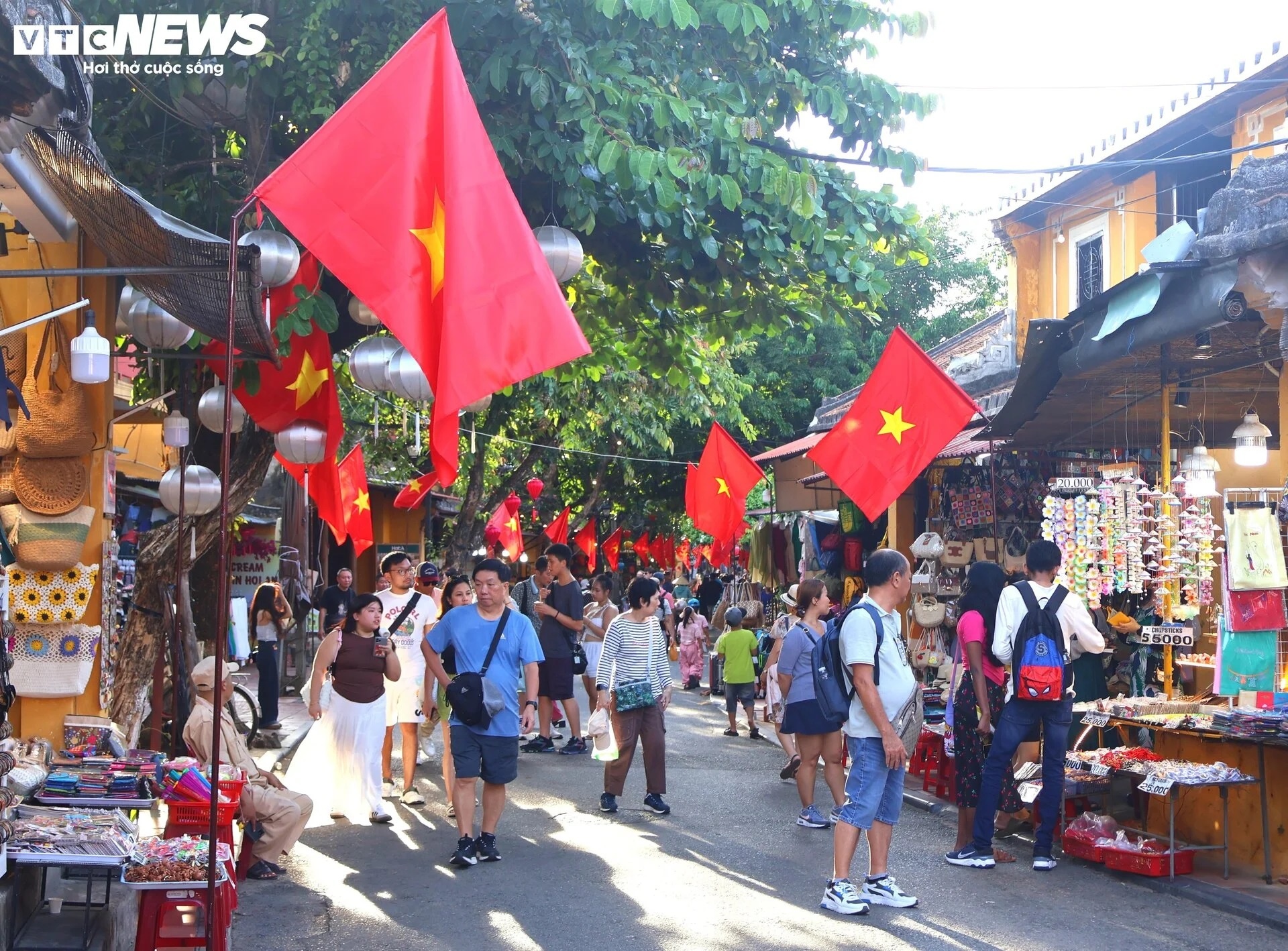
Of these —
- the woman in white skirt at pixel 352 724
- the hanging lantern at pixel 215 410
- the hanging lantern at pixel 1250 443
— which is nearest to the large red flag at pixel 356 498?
the hanging lantern at pixel 215 410

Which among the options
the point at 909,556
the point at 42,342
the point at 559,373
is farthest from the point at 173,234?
the point at 909,556

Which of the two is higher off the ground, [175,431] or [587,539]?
[587,539]

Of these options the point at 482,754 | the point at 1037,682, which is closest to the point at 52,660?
the point at 482,754

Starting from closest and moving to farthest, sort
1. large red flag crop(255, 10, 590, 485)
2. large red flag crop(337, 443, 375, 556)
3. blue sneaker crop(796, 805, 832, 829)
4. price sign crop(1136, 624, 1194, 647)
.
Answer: large red flag crop(255, 10, 590, 485) → blue sneaker crop(796, 805, 832, 829) → price sign crop(1136, 624, 1194, 647) → large red flag crop(337, 443, 375, 556)

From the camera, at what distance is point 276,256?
8312 mm

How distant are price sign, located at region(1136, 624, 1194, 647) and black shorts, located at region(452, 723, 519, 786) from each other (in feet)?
17.2

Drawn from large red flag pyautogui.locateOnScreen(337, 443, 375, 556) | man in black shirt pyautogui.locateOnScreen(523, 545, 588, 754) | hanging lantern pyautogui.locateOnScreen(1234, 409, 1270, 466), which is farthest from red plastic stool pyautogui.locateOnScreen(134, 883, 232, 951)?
large red flag pyautogui.locateOnScreen(337, 443, 375, 556)

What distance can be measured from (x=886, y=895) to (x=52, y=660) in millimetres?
5276

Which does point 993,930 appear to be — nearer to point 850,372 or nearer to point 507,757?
point 507,757

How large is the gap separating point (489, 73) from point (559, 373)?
16.8ft

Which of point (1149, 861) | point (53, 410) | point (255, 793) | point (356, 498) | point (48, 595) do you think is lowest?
point (1149, 861)

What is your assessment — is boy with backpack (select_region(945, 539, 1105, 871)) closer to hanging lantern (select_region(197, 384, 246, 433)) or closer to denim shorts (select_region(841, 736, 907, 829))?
denim shorts (select_region(841, 736, 907, 829))

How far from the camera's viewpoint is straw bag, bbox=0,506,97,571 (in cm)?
809

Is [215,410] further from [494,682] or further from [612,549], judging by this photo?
[612,549]
